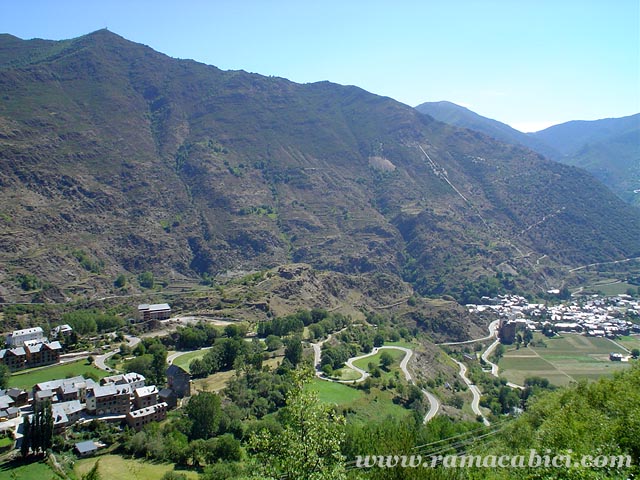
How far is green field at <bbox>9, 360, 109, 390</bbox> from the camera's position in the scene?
164 ft

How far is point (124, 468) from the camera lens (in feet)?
109

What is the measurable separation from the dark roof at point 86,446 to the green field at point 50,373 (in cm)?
1627

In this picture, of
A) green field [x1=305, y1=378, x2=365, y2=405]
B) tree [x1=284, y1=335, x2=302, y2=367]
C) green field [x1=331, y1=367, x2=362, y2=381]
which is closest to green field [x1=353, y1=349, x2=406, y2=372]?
green field [x1=331, y1=367, x2=362, y2=381]

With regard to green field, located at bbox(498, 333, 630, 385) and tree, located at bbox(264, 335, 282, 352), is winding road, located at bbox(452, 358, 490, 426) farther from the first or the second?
tree, located at bbox(264, 335, 282, 352)

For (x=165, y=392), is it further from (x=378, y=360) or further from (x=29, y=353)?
(x=378, y=360)

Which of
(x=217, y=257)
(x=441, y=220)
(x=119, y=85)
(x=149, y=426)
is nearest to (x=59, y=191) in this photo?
(x=217, y=257)

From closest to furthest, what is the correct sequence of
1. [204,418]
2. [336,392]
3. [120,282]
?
1. [204,418]
2. [336,392]
3. [120,282]

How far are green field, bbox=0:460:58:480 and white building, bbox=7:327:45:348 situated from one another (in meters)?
30.9

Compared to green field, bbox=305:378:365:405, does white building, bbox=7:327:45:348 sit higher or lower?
higher

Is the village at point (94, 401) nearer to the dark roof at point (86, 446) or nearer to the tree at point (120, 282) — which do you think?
the dark roof at point (86, 446)

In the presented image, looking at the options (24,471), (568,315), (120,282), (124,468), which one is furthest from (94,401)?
(568,315)

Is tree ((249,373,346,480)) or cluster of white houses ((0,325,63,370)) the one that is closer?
tree ((249,373,346,480))

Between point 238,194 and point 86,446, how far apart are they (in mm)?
116203

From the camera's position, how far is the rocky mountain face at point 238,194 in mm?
Answer: 110750
